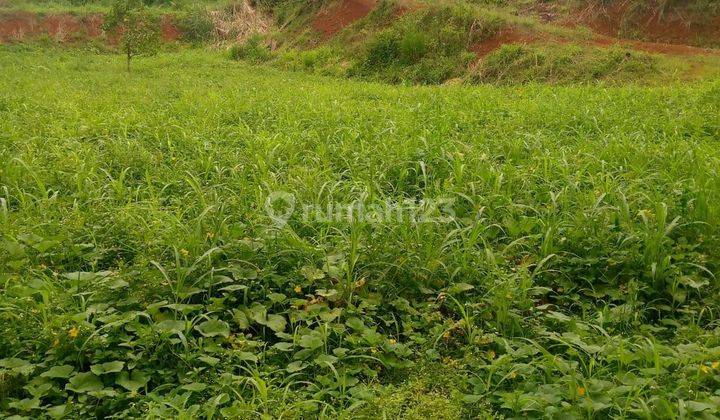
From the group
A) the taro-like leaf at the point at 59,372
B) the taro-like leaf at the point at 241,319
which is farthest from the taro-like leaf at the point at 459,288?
the taro-like leaf at the point at 59,372

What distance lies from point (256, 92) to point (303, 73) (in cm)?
618

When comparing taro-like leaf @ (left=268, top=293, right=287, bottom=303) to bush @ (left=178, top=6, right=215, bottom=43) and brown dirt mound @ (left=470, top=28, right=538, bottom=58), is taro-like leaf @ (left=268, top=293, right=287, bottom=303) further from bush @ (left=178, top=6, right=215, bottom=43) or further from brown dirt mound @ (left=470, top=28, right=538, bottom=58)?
bush @ (left=178, top=6, right=215, bottom=43)

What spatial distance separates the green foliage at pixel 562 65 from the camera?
12016 mm

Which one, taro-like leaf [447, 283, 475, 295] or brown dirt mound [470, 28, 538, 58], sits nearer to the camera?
taro-like leaf [447, 283, 475, 295]

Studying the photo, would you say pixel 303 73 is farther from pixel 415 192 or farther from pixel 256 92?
pixel 415 192


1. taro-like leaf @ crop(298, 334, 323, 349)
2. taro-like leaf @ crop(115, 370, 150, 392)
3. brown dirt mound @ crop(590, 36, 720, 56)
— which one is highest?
brown dirt mound @ crop(590, 36, 720, 56)

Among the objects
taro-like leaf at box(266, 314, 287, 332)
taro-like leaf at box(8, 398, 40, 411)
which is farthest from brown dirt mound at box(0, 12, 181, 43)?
taro-like leaf at box(8, 398, 40, 411)

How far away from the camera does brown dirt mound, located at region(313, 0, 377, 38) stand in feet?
69.1

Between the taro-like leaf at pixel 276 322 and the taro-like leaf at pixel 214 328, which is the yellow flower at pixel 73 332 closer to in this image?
the taro-like leaf at pixel 214 328

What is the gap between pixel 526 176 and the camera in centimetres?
516

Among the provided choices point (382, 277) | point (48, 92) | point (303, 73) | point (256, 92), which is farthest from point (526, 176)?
point (303, 73)

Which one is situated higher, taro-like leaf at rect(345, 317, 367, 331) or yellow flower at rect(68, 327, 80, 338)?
yellow flower at rect(68, 327, 80, 338)

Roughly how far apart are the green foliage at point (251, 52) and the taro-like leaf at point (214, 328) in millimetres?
17616

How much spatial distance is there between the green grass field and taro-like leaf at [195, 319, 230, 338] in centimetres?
1
